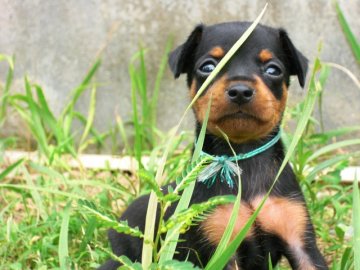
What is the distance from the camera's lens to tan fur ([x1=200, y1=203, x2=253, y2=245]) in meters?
2.87

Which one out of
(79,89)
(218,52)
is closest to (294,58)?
(218,52)

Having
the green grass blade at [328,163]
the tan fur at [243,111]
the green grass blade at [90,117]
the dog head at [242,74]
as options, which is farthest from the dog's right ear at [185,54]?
the green grass blade at [90,117]

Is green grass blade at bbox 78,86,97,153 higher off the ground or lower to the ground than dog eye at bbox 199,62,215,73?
lower

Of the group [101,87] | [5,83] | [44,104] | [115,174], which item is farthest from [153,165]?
[5,83]

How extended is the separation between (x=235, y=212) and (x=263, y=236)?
1.95 feet

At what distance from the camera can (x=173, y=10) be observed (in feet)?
17.5

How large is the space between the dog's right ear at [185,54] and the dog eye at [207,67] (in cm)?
13

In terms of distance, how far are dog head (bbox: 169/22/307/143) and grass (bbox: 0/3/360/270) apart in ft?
0.46

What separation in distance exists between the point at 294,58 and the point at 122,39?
2.49 m

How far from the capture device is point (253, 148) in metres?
3.06

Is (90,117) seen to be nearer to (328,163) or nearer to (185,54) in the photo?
(328,163)

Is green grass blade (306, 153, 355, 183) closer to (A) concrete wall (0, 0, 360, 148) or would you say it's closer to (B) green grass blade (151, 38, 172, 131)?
(A) concrete wall (0, 0, 360, 148)

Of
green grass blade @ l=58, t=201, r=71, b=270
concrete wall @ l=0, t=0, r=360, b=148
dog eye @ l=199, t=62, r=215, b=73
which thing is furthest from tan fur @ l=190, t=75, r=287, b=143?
concrete wall @ l=0, t=0, r=360, b=148

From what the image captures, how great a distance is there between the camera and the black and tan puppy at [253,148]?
2811mm
